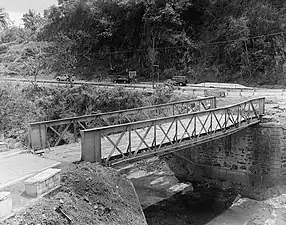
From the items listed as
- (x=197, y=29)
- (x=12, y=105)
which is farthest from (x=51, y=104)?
(x=197, y=29)

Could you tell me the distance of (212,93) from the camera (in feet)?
81.0

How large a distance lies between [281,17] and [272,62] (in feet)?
19.1

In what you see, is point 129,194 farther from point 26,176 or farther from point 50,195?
point 26,176

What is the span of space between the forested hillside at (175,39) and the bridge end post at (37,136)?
92.0 ft

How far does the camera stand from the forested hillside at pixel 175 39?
35.5m

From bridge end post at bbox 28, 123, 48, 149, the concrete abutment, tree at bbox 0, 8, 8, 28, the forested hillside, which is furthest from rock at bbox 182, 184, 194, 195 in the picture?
tree at bbox 0, 8, 8, 28

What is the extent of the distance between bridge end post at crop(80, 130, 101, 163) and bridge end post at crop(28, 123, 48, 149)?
2.49 m

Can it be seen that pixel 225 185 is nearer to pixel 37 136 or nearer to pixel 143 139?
pixel 143 139

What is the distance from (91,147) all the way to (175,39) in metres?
34.3

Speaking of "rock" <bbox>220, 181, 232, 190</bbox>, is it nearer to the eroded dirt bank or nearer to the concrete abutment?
the concrete abutment

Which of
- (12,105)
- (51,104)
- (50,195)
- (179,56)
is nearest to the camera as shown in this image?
(50,195)

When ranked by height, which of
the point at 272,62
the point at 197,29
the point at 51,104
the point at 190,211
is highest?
the point at 197,29

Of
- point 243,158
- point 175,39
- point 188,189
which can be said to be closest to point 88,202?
point 188,189

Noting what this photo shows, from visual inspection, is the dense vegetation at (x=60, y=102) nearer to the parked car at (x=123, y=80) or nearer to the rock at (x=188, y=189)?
the parked car at (x=123, y=80)
